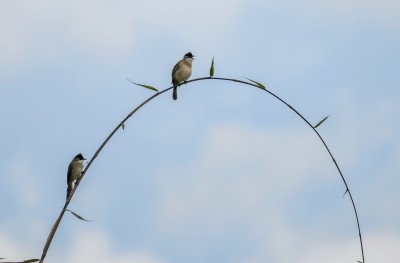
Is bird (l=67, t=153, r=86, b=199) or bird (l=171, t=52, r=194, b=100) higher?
bird (l=171, t=52, r=194, b=100)

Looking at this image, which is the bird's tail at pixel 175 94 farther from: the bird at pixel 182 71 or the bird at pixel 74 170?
the bird at pixel 74 170

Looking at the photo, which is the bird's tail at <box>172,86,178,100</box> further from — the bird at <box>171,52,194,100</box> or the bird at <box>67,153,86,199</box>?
the bird at <box>67,153,86,199</box>

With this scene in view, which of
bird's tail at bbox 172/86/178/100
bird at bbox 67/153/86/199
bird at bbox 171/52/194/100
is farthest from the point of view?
bird's tail at bbox 172/86/178/100

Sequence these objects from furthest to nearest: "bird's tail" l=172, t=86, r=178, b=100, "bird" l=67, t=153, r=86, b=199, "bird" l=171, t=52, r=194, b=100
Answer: "bird's tail" l=172, t=86, r=178, b=100
"bird" l=171, t=52, r=194, b=100
"bird" l=67, t=153, r=86, b=199

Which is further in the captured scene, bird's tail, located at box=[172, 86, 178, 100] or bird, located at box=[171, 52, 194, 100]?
bird's tail, located at box=[172, 86, 178, 100]

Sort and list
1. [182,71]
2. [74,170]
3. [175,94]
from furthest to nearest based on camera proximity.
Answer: [175,94], [182,71], [74,170]

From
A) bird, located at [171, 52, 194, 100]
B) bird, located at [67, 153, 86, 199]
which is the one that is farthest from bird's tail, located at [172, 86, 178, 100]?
bird, located at [67, 153, 86, 199]

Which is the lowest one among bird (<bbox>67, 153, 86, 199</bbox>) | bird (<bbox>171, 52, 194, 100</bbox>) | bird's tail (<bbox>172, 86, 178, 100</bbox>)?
bird (<bbox>67, 153, 86, 199</bbox>)

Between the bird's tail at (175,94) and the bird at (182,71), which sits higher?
the bird at (182,71)

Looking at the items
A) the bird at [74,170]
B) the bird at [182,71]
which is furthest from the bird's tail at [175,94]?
the bird at [74,170]

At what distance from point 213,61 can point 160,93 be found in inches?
22.4

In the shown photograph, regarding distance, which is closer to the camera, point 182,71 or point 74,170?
point 74,170

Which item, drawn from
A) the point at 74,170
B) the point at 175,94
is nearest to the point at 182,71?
the point at 175,94

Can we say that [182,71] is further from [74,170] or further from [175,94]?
A: [74,170]
